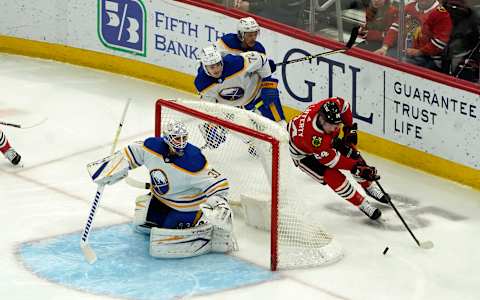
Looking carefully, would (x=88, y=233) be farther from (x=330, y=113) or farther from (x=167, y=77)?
(x=167, y=77)

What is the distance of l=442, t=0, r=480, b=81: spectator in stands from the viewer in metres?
8.50

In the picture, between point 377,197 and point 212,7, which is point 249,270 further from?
point 212,7

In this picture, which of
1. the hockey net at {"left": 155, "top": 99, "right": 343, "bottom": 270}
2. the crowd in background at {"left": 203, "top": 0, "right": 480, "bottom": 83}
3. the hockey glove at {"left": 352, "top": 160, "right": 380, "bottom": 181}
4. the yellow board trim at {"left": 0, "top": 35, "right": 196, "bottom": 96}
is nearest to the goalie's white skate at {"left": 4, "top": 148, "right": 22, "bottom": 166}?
the hockey net at {"left": 155, "top": 99, "right": 343, "bottom": 270}

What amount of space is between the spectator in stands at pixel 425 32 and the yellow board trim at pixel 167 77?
664 mm

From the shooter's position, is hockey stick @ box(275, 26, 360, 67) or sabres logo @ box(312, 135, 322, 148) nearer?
sabres logo @ box(312, 135, 322, 148)

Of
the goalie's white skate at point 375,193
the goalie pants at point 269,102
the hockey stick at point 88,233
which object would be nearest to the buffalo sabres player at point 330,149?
the goalie's white skate at point 375,193

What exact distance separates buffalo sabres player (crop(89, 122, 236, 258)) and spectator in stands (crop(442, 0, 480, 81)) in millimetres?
2206

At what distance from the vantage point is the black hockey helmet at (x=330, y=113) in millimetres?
7758

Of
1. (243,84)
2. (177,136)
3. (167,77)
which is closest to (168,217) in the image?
(177,136)

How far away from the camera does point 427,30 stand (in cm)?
884

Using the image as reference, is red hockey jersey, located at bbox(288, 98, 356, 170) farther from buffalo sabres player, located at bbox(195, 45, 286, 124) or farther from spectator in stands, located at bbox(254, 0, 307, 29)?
spectator in stands, located at bbox(254, 0, 307, 29)

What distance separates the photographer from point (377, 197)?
8352 millimetres

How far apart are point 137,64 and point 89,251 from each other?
3.86m

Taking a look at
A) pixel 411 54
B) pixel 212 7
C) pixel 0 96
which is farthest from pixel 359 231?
Result: pixel 0 96
